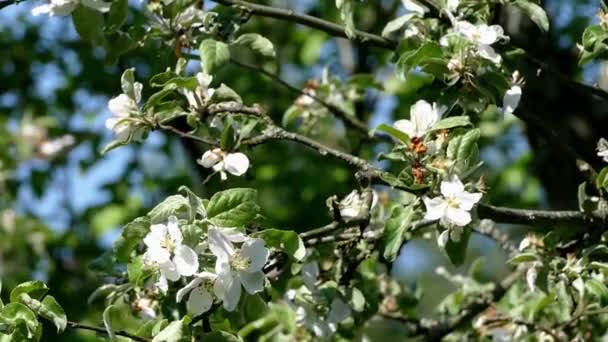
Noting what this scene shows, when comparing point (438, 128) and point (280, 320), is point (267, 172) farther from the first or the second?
point (438, 128)

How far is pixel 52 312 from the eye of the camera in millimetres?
2098

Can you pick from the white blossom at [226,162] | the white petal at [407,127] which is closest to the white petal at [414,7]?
the white petal at [407,127]

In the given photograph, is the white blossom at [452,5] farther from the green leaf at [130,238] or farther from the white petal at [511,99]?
the green leaf at [130,238]

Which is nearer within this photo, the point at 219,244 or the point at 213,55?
the point at 219,244

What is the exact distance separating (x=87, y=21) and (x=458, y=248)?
102 centimetres

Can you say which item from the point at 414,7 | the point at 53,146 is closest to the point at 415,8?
the point at 414,7

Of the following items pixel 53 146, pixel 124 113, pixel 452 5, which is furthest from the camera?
pixel 53 146

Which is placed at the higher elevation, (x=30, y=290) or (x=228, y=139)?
(x=228, y=139)

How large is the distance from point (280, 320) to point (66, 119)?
11.6 ft

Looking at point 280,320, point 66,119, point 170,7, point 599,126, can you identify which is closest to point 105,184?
point 66,119

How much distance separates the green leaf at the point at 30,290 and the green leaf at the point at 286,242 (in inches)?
17.3

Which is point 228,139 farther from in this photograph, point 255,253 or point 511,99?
point 511,99

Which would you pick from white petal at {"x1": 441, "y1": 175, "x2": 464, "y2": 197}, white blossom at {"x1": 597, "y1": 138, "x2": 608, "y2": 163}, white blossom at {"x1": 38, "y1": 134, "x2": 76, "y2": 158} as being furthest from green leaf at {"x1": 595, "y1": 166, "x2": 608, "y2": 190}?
white blossom at {"x1": 38, "y1": 134, "x2": 76, "y2": 158}

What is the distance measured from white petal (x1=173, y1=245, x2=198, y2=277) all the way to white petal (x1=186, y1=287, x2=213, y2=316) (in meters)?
0.08
